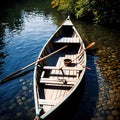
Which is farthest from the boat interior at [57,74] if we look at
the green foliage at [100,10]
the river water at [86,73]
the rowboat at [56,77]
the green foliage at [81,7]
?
the green foliage at [81,7]

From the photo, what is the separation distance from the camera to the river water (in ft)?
36.4

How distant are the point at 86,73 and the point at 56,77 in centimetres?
287

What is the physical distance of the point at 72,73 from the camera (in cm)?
1304

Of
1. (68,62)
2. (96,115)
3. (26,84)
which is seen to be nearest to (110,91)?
(96,115)

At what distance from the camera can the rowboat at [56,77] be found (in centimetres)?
946

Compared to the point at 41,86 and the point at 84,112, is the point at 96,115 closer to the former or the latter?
the point at 84,112

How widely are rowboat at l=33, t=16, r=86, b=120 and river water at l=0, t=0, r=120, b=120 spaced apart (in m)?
0.90

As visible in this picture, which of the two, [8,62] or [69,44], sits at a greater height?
[69,44]

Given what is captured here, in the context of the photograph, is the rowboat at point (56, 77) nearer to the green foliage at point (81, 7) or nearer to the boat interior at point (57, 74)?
the boat interior at point (57, 74)

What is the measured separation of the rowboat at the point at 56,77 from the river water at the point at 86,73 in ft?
2.95

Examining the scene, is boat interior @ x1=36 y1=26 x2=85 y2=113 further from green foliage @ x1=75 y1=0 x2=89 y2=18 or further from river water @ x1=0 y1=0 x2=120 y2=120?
green foliage @ x1=75 y1=0 x2=89 y2=18

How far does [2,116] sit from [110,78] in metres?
7.38

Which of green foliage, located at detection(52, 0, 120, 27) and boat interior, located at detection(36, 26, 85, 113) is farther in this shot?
green foliage, located at detection(52, 0, 120, 27)

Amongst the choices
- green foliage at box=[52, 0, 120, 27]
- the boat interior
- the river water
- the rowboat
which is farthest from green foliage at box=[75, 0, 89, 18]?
the boat interior
